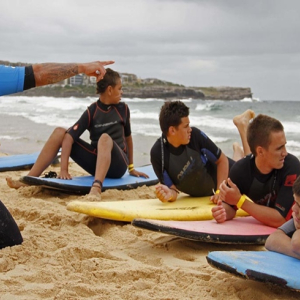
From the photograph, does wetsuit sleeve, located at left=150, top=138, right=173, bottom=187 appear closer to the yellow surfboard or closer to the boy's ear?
the boy's ear

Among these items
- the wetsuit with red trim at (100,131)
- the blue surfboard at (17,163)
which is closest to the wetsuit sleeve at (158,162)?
the wetsuit with red trim at (100,131)

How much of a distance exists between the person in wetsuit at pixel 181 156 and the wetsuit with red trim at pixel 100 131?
1199 mm

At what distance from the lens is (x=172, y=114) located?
4707 millimetres

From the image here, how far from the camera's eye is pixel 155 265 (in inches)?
133

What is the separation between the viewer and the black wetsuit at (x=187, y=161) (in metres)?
4.82

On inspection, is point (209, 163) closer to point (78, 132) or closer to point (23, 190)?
point (78, 132)

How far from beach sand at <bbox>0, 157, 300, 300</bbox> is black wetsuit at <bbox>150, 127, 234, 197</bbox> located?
729mm

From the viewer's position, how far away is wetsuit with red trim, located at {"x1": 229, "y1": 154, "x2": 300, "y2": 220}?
12.0 feet

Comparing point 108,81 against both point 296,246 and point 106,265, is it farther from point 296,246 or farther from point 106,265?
point 296,246

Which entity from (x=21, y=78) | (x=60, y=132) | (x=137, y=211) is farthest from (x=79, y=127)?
(x=21, y=78)

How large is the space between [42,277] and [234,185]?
155 cm

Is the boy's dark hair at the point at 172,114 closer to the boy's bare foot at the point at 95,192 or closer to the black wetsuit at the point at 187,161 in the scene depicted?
the black wetsuit at the point at 187,161

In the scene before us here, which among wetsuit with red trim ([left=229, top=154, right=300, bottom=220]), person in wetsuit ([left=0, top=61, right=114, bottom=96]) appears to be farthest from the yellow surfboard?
person in wetsuit ([left=0, top=61, right=114, bottom=96])

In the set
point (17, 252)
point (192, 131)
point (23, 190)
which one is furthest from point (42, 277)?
point (23, 190)
